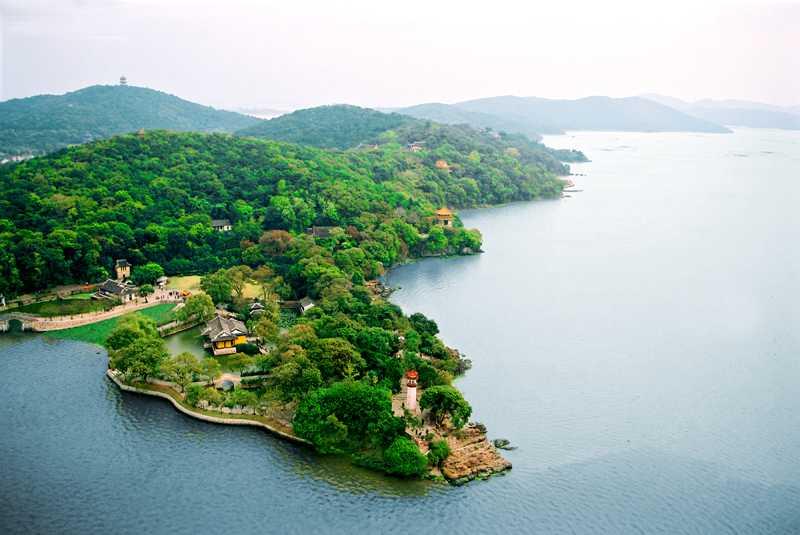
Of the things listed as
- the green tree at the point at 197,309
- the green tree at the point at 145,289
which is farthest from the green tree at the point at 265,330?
the green tree at the point at 145,289

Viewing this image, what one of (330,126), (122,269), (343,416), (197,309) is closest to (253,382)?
(343,416)

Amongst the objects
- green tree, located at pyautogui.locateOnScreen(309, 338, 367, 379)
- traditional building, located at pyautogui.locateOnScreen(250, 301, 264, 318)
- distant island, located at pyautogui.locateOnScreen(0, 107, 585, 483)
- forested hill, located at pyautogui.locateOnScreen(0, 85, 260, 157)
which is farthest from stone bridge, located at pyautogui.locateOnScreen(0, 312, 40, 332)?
forested hill, located at pyautogui.locateOnScreen(0, 85, 260, 157)

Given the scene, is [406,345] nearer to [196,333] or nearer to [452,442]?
[452,442]

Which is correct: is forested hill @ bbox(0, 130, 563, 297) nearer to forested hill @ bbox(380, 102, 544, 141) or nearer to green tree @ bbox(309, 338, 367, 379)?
green tree @ bbox(309, 338, 367, 379)

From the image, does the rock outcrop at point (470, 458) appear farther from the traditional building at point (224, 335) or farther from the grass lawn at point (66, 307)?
the grass lawn at point (66, 307)

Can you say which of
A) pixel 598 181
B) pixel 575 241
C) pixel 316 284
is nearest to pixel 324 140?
pixel 598 181

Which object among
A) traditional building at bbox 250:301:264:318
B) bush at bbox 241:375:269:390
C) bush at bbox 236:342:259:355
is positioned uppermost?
traditional building at bbox 250:301:264:318
